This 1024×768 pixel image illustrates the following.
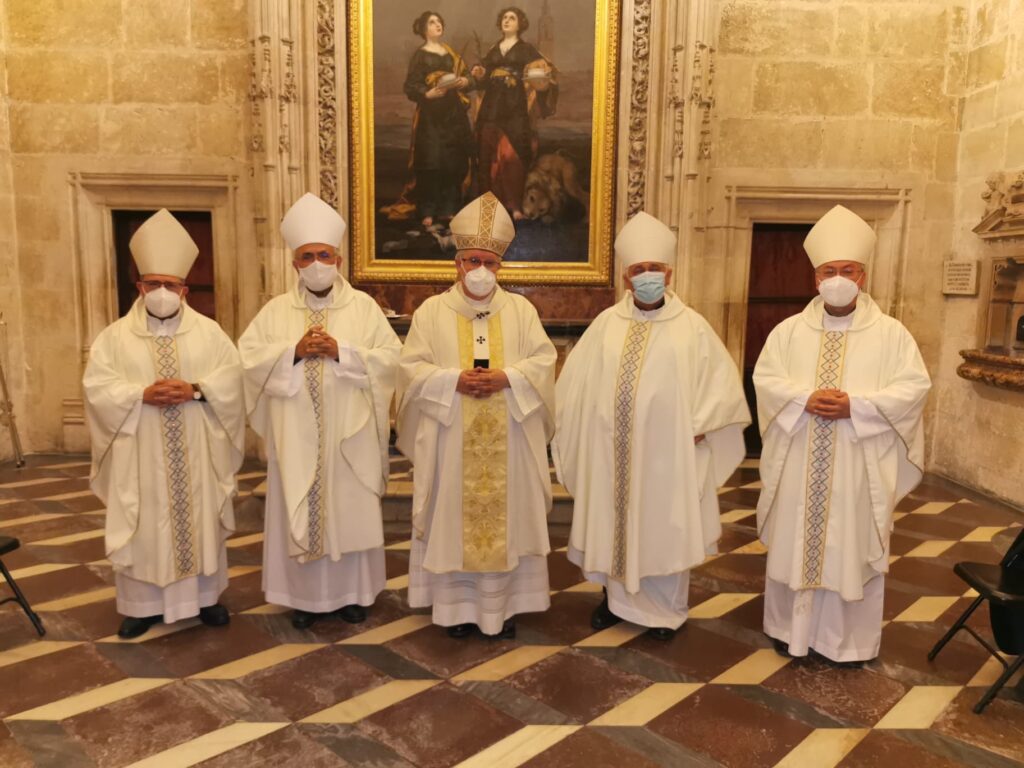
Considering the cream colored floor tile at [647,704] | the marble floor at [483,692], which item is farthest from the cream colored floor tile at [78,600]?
the cream colored floor tile at [647,704]

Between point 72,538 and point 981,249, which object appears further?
point 981,249

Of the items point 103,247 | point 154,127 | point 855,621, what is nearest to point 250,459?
point 103,247

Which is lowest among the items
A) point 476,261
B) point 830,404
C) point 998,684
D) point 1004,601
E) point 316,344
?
point 998,684

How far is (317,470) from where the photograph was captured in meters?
3.95

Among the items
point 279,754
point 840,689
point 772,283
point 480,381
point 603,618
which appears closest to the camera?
point 279,754

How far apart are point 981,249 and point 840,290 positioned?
4330mm

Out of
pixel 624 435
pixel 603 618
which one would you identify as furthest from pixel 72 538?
pixel 624 435

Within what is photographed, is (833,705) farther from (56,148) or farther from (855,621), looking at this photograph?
(56,148)

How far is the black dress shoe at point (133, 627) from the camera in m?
3.85

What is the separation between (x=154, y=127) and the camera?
743 cm

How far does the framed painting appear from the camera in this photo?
7.25 metres

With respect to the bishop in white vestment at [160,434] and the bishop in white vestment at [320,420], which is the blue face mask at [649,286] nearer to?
the bishop in white vestment at [320,420]

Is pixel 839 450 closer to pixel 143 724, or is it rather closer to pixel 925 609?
pixel 925 609

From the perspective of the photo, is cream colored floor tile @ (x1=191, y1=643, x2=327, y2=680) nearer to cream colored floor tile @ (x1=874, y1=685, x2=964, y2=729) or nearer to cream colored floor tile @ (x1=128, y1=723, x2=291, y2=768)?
cream colored floor tile @ (x1=128, y1=723, x2=291, y2=768)
